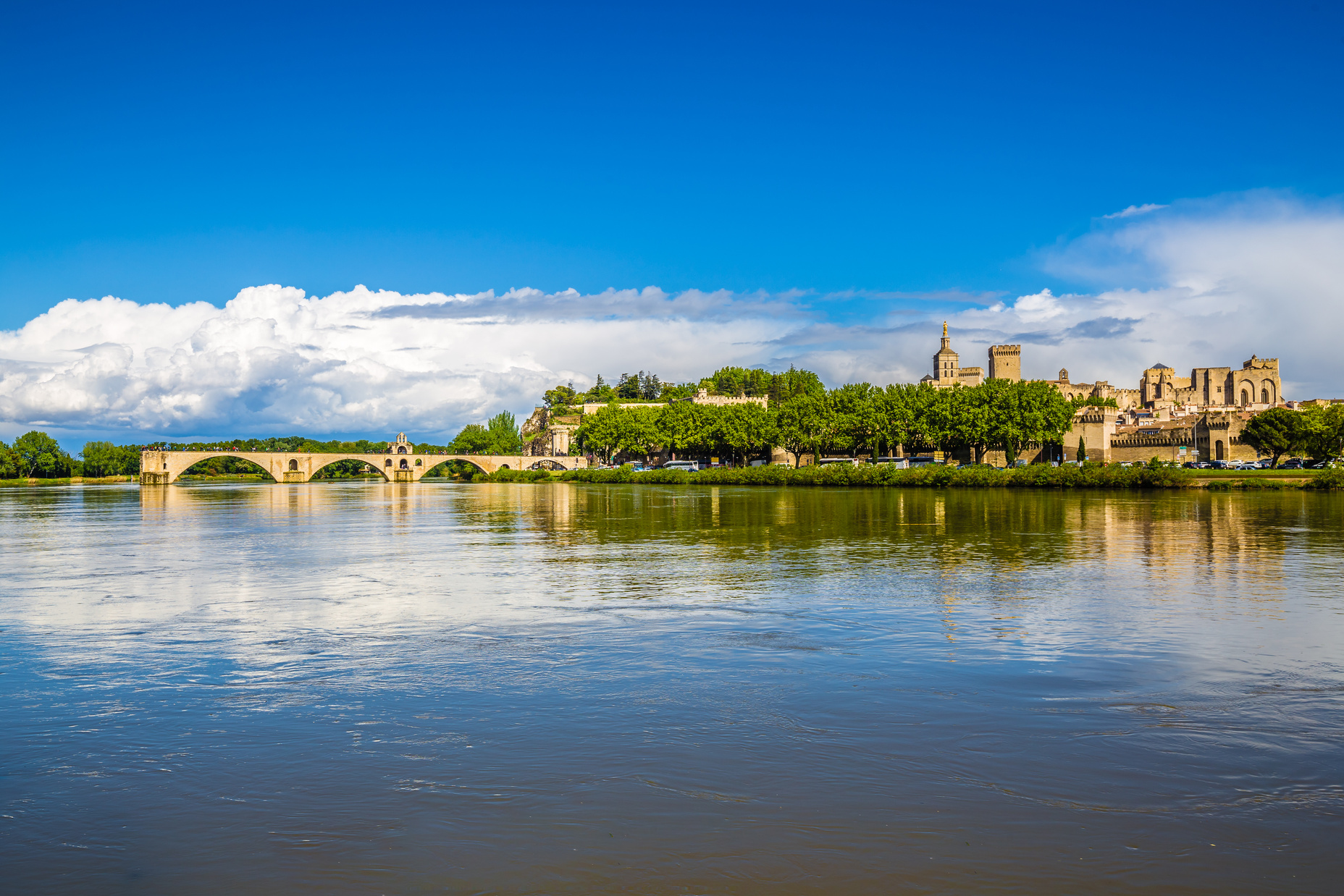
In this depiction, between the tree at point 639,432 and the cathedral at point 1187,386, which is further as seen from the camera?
the cathedral at point 1187,386

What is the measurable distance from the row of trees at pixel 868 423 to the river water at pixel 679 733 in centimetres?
6943

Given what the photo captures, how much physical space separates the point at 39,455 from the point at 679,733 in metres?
142

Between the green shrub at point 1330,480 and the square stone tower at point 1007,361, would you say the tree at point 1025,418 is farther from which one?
the square stone tower at point 1007,361

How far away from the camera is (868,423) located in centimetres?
9406

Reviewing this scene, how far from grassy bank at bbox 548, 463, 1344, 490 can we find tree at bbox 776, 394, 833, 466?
14.7 meters

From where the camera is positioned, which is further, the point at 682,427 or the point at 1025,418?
the point at 682,427

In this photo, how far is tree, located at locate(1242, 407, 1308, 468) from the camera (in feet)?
271

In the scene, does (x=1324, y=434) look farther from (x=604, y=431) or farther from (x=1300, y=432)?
(x=604, y=431)

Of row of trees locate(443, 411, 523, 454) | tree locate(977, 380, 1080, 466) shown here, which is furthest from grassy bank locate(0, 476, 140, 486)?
tree locate(977, 380, 1080, 466)

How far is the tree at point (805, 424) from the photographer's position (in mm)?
96625

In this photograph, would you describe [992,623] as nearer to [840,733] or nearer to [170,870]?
[840,733]

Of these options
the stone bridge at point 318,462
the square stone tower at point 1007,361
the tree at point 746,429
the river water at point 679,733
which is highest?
the square stone tower at point 1007,361

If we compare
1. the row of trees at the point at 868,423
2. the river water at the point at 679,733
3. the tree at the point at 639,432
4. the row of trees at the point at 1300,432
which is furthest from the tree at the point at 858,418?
the river water at the point at 679,733

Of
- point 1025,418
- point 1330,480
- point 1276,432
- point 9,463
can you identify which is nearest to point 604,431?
point 1025,418
